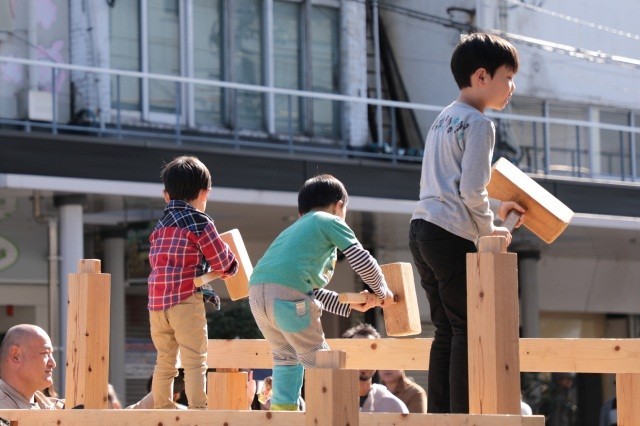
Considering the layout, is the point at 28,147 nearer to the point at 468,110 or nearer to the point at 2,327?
the point at 2,327

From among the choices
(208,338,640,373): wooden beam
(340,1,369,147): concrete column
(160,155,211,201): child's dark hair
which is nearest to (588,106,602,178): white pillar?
(340,1,369,147): concrete column

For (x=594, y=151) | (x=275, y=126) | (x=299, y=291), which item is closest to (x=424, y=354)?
(x=299, y=291)

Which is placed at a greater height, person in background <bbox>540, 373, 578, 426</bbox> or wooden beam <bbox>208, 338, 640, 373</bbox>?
wooden beam <bbox>208, 338, 640, 373</bbox>

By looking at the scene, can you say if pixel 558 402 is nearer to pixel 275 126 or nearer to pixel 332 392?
pixel 275 126

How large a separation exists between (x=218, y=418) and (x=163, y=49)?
15.0 meters

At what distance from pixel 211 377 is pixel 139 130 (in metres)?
11.6

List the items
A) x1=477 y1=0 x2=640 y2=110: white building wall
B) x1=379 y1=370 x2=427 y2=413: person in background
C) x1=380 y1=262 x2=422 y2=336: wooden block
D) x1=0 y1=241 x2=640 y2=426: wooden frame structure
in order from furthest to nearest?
x1=477 y1=0 x2=640 y2=110: white building wall → x1=379 y1=370 x2=427 y2=413: person in background → x1=380 y1=262 x2=422 y2=336: wooden block → x1=0 y1=241 x2=640 y2=426: wooden frame structure

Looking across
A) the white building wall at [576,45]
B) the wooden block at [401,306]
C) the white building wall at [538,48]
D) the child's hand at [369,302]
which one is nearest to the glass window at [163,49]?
the white building wall at [538,48]

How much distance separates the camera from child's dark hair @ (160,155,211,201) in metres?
7.32

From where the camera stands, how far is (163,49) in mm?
20203

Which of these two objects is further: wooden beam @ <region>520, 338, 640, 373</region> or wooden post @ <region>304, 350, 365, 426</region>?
wooden beam @ <region>520, 338, 640, 373</region>

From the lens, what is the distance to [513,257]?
18.5ft

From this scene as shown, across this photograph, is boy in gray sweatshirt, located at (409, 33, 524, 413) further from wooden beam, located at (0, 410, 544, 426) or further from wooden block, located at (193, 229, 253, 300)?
wooden block, located at (193, 229, 253, 300)

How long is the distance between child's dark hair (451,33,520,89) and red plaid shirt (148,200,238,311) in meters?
1.55
